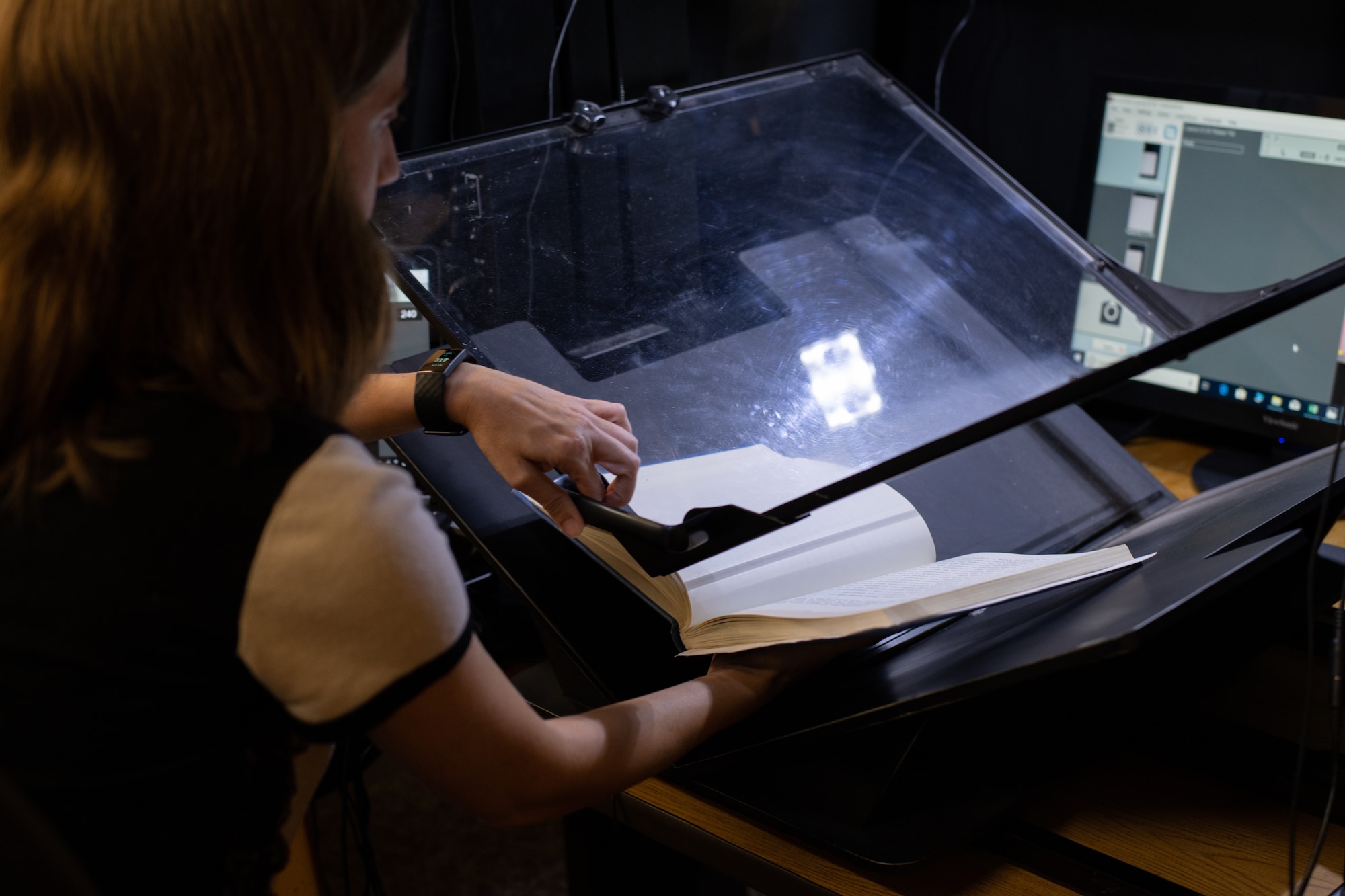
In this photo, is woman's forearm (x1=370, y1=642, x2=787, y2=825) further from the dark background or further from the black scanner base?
the dark background

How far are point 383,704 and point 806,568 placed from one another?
31cm

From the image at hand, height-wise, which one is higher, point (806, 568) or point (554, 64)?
point (554, 64)

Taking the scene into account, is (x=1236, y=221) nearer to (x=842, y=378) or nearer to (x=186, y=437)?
(x=842, y=378)

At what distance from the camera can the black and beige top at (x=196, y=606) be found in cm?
46

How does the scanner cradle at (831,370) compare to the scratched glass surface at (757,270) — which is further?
the scratched glass surface at (757,270)

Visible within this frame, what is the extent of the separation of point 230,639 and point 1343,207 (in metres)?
1.11

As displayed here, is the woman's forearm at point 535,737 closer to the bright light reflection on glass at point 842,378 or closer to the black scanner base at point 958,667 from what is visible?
the black scanner base at point 958,667

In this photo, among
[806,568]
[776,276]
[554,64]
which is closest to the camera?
[806,568]

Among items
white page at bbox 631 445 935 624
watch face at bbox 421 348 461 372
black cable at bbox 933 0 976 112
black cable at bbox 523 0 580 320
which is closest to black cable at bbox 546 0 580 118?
black cable at bbox 523 0 580 320

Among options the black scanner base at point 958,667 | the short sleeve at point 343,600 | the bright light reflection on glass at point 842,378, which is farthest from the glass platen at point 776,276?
the short sleeve at point 343,600

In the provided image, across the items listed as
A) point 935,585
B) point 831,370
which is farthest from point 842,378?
point 935,585

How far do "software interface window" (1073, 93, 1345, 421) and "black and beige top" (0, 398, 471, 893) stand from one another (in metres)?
0.99

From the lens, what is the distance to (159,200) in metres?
0.46

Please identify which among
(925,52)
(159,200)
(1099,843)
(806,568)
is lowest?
(1099,843)
